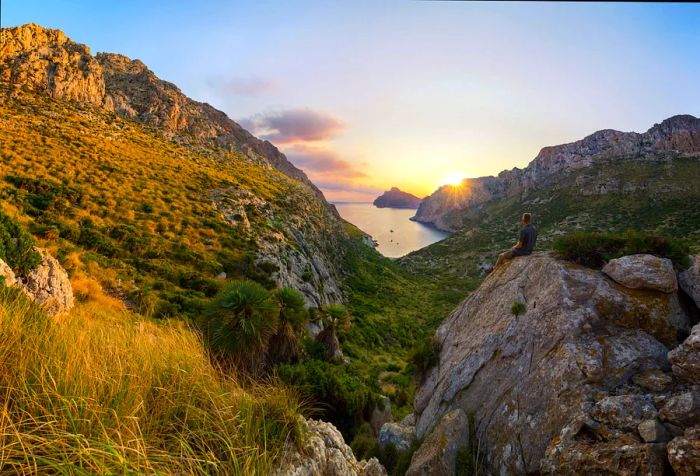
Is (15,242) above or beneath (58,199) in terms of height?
beneath

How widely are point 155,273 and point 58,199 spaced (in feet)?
36.0

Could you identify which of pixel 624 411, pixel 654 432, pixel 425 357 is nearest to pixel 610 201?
pixel 425 357

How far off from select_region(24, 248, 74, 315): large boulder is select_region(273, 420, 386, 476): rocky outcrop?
7.73 m

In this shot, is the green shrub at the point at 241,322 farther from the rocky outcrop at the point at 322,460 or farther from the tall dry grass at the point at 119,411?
the tall dry grass at the point at 119,411

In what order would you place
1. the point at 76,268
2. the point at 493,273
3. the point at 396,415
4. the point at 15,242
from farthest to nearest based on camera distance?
the point at 396,415, the point at 76,268, the point at 493,273, the point at 15,242

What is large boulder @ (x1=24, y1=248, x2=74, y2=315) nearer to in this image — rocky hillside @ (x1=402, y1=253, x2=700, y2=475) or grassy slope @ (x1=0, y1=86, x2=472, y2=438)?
grassy slope @ (x1=0, y1=86, x2=472, y2=438)

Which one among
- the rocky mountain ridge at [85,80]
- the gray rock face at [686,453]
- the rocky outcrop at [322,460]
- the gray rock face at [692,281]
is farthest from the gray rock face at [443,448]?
the rocky mountain ridge at [85,80]

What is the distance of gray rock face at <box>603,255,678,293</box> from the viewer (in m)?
6.54

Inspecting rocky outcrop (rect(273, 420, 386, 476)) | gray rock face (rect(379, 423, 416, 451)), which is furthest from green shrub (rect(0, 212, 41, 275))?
gray rock face (rect(379, 423, 416, 451))

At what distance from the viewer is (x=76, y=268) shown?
1460 cm

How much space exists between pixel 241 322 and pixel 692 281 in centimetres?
1190

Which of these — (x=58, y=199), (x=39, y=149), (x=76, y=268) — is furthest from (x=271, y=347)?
(x=39, y=149)

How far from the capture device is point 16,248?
8.88 m

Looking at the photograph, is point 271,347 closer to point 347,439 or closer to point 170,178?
point 347,439
